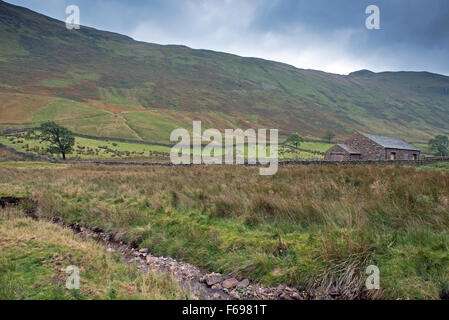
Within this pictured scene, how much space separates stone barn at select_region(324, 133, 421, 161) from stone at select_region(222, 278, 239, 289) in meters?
39.8

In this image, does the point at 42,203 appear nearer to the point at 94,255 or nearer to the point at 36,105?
the point at 94,255

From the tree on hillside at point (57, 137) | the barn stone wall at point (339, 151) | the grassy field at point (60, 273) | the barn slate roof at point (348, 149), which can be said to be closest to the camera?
the grassy field at point (60, 273)

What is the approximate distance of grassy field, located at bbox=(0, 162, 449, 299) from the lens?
12.5ft

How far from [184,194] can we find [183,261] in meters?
4.25

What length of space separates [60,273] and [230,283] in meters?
3.12

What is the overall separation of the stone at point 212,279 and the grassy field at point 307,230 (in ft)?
0.80

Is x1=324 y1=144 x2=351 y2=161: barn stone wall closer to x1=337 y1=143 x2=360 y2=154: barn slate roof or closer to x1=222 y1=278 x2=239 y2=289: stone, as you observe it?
x1=337 y1=143 x2=360 y2=154: barn slate roof

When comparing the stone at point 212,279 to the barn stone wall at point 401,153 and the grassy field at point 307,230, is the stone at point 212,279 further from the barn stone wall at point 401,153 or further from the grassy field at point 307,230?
the barn stone wall at point 401,153

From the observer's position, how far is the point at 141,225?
7496mm

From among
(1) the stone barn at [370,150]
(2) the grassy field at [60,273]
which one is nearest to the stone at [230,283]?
(2) the grassy field at [60,273]

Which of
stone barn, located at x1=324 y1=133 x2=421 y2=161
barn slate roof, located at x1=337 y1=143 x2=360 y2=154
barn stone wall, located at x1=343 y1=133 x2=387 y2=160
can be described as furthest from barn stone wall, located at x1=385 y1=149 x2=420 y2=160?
barn slate roof, located at x1=337 y1=143 x2=360 y2=154

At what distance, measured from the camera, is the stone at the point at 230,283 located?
4.47 m

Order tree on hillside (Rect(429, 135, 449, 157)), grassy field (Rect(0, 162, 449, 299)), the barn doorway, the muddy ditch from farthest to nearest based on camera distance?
tree on hillside (Rect(429, 135, 449, 157)) < the barn doorway < the muddy ditch < grassy field (Rect(0, 162, 449, 299))
